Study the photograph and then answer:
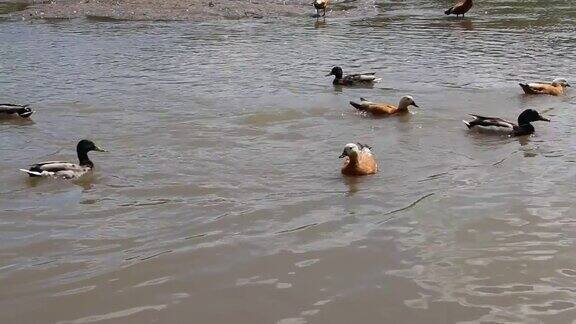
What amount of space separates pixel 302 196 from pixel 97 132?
487 cm

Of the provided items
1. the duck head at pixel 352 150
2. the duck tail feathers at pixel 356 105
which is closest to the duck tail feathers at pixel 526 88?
the duck tail feathers at pixel 356 105

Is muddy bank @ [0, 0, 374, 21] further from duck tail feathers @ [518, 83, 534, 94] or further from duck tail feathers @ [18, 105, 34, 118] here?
duck tail feathers @ [518, 83, 534, 94]

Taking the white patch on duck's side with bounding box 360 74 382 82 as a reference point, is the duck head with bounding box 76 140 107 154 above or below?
above

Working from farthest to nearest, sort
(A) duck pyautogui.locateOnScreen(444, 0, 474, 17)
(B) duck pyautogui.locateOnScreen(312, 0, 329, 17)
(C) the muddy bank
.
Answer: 1. (B) duck pyautogui.locateOnScreen(312, 0, 329, 17)
2. (A) duck pyautogui.locateOnScreen(444, 0, 474, 17)
3. (C) the muddy bank

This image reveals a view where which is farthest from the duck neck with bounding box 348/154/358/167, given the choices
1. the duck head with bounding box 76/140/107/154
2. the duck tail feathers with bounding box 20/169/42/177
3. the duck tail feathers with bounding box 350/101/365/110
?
the duck tail feathers with bounding box 350/101/365/110

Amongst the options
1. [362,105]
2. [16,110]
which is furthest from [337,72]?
[16,110]

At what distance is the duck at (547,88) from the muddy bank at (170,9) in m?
16.4

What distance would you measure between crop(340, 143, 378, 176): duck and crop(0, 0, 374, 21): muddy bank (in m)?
19.8

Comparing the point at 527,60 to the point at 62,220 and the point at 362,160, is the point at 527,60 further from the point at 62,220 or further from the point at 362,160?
the point at 62,220

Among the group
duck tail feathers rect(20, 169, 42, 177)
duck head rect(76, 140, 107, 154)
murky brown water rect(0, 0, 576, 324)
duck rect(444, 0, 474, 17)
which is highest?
duck head rect(76, 140, 107, 154)

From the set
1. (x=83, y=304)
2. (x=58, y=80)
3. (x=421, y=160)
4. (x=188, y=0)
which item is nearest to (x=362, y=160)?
(x=421, y=160)

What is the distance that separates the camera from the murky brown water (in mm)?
6371

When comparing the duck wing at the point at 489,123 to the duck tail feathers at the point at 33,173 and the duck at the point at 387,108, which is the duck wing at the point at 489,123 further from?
the duck tail feathers at the point at 33,173

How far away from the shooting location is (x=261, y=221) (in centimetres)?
813
